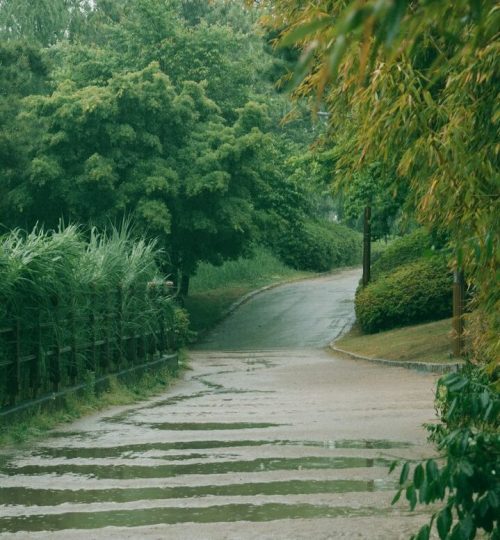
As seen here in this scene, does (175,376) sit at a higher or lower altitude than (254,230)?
lower

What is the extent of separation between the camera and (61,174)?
34812mm

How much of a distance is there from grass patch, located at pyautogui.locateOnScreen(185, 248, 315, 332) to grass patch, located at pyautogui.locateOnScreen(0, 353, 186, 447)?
1995cm

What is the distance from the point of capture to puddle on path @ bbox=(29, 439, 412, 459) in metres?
11.6

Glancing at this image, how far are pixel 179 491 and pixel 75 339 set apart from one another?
7812 millimetres

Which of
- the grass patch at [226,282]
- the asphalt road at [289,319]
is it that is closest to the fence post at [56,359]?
the asphalt road at [289,319]

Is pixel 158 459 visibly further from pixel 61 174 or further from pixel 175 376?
pixel 61 174

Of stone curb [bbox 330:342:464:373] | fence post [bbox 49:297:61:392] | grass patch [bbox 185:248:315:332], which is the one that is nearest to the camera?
fence post [bbox 49:297:61:392]

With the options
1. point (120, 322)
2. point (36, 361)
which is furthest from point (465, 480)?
point (120, 322)

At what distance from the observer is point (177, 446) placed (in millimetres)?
12055

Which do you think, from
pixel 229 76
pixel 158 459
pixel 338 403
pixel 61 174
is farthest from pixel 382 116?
pixel 229 76

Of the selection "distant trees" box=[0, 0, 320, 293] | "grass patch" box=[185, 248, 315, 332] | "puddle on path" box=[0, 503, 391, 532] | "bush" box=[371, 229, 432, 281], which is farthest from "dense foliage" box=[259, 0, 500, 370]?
"grass patch" box=[185, 248, 315, 332]

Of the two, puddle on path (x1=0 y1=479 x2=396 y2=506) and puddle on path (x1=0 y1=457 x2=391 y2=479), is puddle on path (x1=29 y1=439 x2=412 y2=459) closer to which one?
puddle on path (x1=0 y1=457 x2=391 y2=479)

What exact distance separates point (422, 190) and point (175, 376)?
15759 millimetres

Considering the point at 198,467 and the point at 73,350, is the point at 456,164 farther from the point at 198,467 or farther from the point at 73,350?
the point at 73,350
